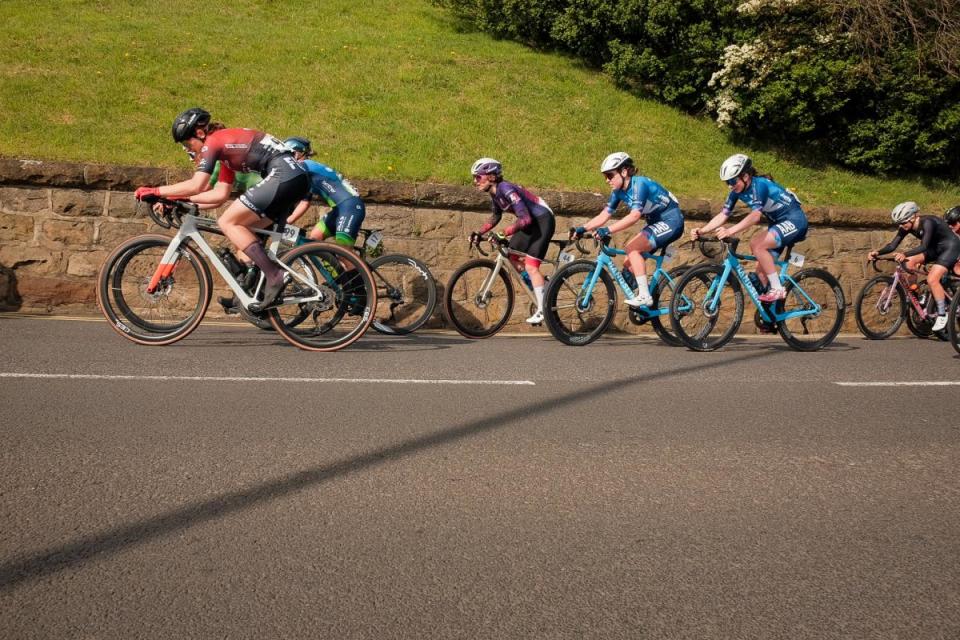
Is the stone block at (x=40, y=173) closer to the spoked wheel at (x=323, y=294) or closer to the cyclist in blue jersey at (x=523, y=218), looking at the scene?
the spoked wheel at (x=323, y=294)

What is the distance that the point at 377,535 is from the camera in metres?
3.29

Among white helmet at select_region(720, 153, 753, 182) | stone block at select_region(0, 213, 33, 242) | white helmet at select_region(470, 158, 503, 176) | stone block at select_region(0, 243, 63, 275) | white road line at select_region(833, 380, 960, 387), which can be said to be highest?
white helmet at select_region(720, 153, 753, 182)

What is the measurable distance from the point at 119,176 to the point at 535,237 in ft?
16.6

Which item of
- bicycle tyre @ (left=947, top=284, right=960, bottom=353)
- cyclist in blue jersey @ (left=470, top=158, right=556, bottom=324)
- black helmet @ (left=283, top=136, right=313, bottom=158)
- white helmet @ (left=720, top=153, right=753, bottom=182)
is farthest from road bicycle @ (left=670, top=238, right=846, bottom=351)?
black helmet @ (left=283, top=136, right=313, bottom=158)

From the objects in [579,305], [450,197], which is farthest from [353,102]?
[579,305]

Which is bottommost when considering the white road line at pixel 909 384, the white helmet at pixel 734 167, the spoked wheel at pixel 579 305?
the spoked wheel at pixel 579 305

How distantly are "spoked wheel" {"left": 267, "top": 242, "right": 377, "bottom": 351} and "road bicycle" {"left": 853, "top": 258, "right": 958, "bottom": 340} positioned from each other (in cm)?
728

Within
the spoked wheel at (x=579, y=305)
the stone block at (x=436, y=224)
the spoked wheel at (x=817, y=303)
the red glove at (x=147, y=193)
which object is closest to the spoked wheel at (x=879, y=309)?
the spoked wheel at (x=817, y=303)

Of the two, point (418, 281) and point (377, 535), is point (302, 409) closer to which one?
point (377, 535)

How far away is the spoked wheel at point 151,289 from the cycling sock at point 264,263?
0.51 m

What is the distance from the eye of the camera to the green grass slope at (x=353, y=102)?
1287 centimetres

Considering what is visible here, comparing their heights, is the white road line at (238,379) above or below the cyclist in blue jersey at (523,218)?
below

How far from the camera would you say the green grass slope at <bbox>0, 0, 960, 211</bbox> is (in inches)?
507

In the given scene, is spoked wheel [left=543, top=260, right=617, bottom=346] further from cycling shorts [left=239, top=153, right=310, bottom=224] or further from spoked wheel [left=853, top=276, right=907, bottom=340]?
spoked wheel [left=853, top=276, right=907, bottom=340]
